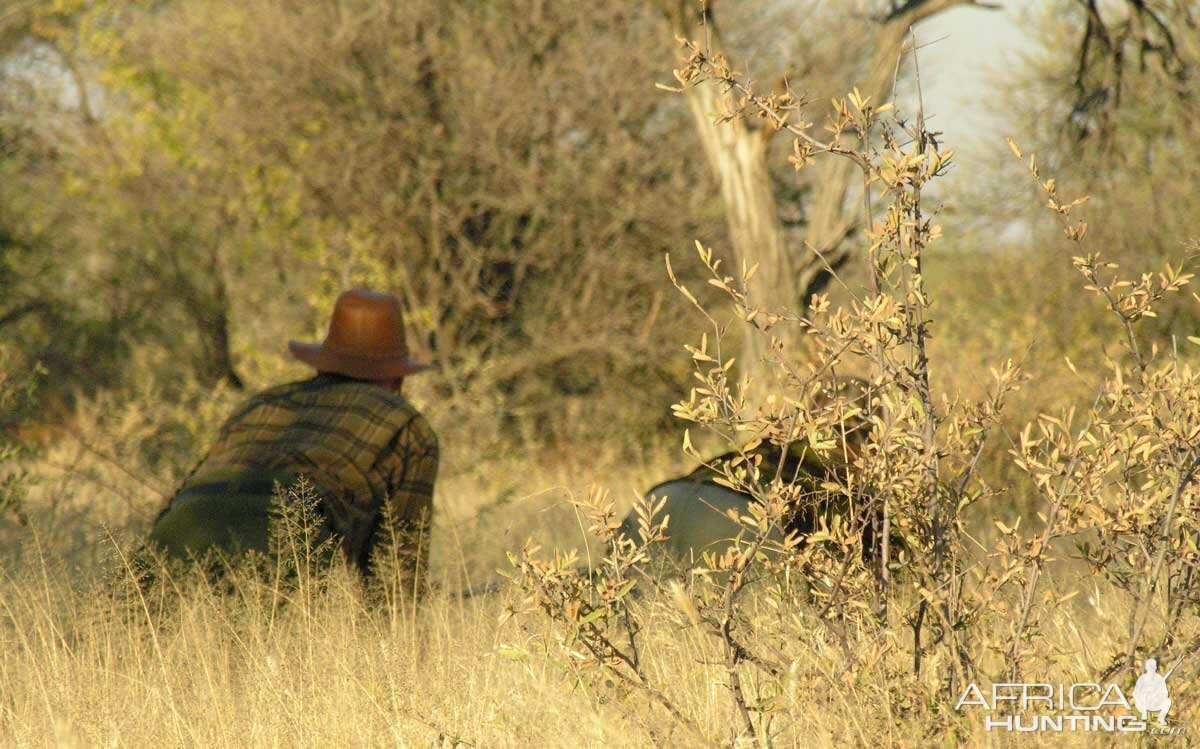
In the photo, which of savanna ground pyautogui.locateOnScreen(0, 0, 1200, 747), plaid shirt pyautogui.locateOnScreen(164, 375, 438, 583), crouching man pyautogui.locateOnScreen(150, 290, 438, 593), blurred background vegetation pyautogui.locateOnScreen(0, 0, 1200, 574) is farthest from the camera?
blurred background vegetation pyautogui.locateOnScreen(0, 0, 1200, 574)

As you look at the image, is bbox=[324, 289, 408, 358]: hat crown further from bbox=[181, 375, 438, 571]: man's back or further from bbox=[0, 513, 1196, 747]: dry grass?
bbox=[0, 513, 1196, 747]: dry grass

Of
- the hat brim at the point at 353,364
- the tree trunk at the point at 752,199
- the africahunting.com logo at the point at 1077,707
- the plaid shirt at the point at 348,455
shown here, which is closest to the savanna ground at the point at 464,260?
the tree trunk at the point at 752,199

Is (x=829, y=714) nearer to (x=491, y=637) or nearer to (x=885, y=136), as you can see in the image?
(x=885, y=136)

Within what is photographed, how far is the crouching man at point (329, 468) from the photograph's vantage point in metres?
4.68

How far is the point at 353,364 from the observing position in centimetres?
534

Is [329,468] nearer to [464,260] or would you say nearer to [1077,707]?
[1077,707]

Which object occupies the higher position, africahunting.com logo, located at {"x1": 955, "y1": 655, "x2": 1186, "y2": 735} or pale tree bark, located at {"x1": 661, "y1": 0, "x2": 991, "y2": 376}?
pale tree bark, located at {"x1": 661, "y1": 0, "x2": 991, "y2": 376}

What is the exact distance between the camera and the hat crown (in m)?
5.36

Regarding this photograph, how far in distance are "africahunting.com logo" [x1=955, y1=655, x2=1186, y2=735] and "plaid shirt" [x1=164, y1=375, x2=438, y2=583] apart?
234cm

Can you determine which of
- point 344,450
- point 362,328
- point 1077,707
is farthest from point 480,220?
point 1077,707

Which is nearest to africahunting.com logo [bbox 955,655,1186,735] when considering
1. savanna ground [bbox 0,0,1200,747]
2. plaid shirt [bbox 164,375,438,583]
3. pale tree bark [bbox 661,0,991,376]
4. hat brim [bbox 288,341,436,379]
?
savanna ground [bbox 0,0,1200,747]

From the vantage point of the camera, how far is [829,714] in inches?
116

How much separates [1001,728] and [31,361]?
432 inches

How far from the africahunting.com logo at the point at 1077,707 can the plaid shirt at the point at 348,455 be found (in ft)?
7.67
